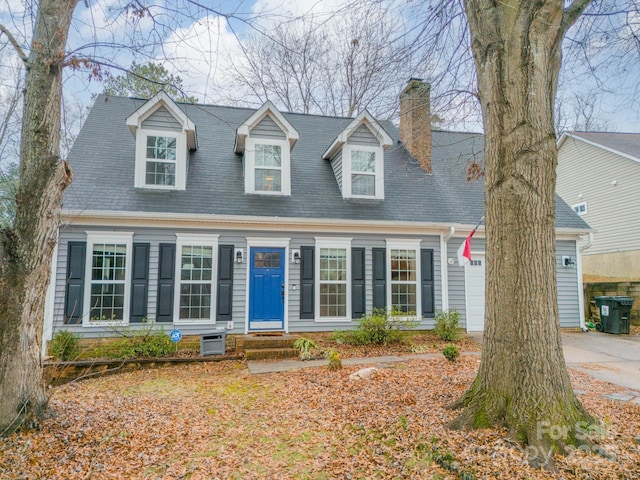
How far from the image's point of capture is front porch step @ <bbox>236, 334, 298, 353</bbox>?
7.85m

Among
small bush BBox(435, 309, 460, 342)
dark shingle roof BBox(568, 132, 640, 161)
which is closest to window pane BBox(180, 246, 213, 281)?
small bush BBox(435, 309, 460, 342)

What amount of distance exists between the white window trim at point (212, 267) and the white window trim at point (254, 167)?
1.64 metres

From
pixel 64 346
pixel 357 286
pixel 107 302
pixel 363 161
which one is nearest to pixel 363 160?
pixel 363 161

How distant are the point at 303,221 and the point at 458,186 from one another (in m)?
5.28

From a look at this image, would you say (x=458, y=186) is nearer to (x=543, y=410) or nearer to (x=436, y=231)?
(x=436, y=231)

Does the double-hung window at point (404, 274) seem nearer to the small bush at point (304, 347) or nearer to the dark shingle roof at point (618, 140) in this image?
the small bush at point (304, 347)

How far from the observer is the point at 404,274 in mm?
9531

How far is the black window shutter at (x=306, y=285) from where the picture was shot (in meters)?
8.95

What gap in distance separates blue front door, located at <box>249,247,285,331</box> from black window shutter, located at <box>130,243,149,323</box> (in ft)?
7.34

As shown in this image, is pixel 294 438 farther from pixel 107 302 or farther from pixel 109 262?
pixel 109 262

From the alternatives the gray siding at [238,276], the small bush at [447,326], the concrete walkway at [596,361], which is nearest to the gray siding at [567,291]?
the concrete walkway at [596,361]

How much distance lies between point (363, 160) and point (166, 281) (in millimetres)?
5706

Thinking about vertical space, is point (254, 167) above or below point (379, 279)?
above

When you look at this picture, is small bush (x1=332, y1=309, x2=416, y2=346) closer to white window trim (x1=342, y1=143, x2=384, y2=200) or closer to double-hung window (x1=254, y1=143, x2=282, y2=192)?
white window trim (x1=342, y1=143, x2=384, y2=200)
